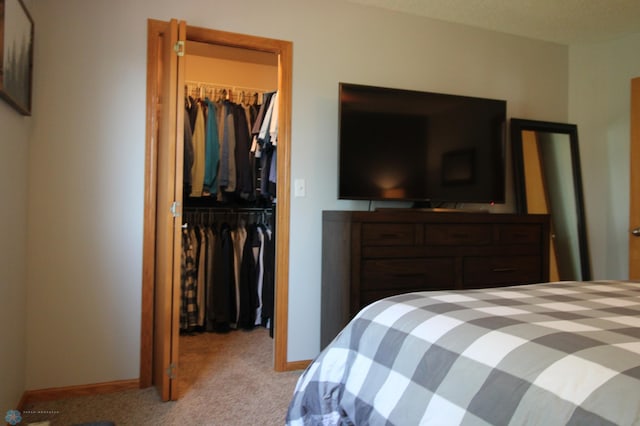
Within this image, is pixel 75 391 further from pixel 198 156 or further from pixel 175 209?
pixel 198 156

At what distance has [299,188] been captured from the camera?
2.58 m

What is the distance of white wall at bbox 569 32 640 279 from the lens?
322 centimetres

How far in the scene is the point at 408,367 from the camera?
958 millimetres

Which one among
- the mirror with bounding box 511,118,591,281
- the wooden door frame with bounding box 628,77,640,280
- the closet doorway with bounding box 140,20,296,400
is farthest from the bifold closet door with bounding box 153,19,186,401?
the wooden door frame with bounding box 628,77,640,280

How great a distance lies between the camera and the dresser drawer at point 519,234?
2.54 metres

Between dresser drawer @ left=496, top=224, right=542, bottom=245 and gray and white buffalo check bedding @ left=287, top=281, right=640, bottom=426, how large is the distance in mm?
1143

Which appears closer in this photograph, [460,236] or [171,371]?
[171,371]

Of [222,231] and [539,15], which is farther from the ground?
[539,15]

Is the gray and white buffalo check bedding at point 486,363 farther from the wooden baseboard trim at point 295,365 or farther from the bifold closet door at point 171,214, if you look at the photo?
the wooden baseboard trim at point 295,365

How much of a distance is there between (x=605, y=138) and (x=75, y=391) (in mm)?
3853

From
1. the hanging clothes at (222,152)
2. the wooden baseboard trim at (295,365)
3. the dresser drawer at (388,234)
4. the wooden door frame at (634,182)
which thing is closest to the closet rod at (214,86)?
the hanging clothes at (222,152)

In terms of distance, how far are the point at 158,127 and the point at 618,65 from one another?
3.27 m

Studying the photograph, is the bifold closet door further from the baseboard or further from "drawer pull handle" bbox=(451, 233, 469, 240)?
"drawer pull handle" bbox=(451, 233, 469, 240)

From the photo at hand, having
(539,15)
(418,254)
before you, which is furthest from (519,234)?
(539,15)
